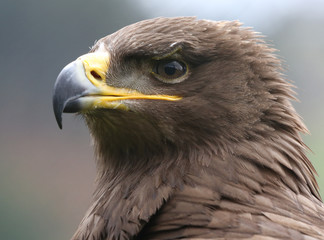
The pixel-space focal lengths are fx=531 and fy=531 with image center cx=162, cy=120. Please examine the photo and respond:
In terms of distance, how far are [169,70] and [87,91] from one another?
375 mm

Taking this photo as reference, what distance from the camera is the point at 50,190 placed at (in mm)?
5848

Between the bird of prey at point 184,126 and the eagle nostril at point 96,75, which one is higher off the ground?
the eagle nostril at point 96,75

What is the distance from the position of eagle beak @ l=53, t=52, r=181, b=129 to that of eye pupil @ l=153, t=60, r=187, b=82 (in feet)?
0.30

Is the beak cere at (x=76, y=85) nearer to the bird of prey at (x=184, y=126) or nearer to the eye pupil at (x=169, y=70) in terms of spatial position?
the bird of prey at (x=184, y=126)

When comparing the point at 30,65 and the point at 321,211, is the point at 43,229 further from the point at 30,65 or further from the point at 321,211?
the point at 321,211

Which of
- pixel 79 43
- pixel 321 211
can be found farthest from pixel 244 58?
pixel 79 43

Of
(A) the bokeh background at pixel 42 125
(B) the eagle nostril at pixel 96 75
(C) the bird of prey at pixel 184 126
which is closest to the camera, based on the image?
(C) the bird of prey at pixel 184 126

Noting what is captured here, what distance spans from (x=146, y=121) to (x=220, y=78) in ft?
1.24

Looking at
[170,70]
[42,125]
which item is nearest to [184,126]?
[170,70]

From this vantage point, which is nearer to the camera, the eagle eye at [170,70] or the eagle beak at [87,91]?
the eagle beak at [87,91]

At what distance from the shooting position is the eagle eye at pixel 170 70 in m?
2.30

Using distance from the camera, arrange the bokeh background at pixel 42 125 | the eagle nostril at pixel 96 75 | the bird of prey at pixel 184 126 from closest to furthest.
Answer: the bird of prey at pixel 184 126, the eagle nostril at pixel 96 75, the bokeh background at pixel 42 125

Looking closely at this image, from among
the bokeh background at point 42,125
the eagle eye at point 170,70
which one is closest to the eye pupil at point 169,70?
the eagle eye at point 170,70

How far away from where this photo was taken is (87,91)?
2162mm
